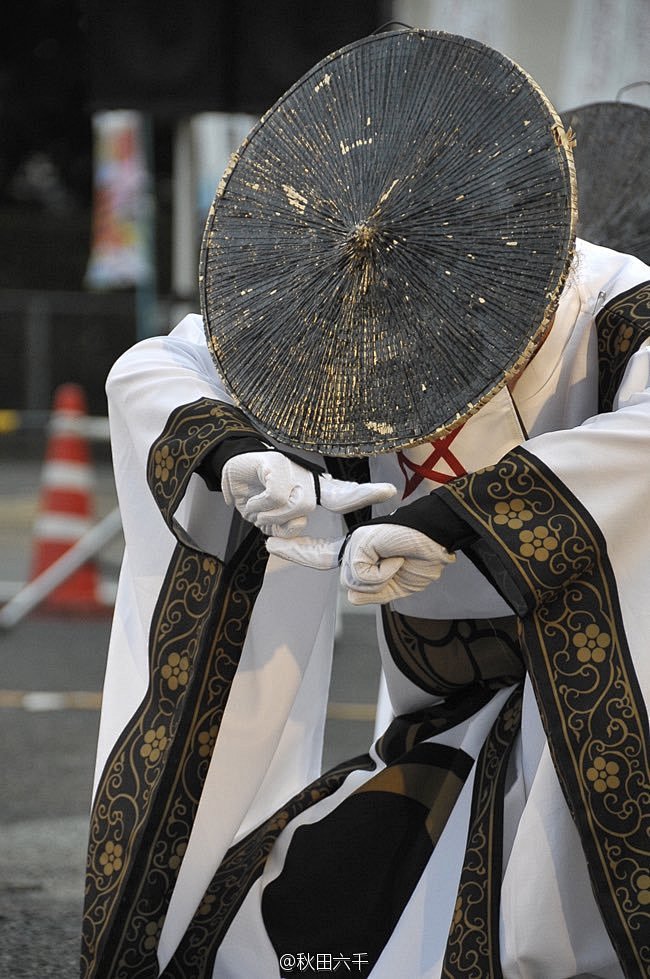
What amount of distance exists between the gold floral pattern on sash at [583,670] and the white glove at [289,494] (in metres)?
0.14

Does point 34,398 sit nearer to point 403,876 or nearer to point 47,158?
point 47,158

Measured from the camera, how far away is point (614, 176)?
3.12 m

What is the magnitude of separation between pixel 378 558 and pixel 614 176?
1.34 m

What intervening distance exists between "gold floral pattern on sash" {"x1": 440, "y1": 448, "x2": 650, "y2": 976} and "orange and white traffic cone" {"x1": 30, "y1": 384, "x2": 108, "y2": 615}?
504 cm

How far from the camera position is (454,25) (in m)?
5.58

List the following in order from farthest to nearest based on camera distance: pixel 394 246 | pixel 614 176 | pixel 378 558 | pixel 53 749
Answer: pixel 53 749
pixel 614 176
pixel 394 246
pixel 378 558

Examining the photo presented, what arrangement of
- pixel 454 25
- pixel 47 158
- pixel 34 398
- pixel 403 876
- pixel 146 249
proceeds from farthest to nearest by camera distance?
1. pixel 47 158
2. pixel 34 398
3. pixel 146 249
4. pixel 454 25
5. pixel 403 876

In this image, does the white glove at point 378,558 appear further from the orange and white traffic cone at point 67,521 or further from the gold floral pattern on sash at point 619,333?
→ the orange and white traffic cone at point 67,521

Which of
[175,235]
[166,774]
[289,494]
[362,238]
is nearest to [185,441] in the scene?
[289,494]

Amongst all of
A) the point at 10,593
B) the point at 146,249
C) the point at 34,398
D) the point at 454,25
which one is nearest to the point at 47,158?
the point at 34,398

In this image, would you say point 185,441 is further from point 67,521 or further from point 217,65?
point 67,521

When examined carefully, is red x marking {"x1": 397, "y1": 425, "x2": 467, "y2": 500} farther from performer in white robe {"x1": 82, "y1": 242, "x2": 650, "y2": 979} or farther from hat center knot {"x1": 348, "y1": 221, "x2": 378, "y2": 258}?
hat center knot {"x1": 348, "y1": 221, "x2": 378, "y2": 258}

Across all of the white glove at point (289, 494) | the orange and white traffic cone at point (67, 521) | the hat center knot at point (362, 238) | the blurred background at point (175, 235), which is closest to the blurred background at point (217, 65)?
the blurred background at point (175, 235)

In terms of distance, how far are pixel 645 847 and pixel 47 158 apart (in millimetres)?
19241
